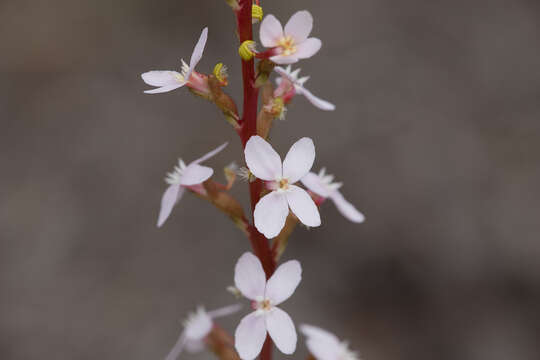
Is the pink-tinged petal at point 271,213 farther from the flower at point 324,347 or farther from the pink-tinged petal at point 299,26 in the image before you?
the flower at point 324,347

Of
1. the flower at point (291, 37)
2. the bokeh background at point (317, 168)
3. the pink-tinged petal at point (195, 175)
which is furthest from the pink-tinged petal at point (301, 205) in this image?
the bokeh background at point (317, 168)

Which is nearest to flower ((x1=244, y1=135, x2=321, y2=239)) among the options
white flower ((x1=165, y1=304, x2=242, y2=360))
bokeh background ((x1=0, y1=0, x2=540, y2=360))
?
white flower ((x1=165, y1=304, x2=242, y2=360))

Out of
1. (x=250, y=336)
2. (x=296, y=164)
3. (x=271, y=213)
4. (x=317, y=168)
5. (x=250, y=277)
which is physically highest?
(x=317, y=168)

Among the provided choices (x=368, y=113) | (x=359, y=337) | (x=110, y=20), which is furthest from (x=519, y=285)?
(x=110, y=20)

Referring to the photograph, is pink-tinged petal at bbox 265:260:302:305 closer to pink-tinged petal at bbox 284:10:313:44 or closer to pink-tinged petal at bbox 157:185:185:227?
pink-tinged petal at bbox 157:185:185:227

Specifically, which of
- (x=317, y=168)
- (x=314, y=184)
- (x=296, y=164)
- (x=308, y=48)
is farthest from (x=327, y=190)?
(x=317, y=168)

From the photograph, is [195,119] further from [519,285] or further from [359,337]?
[519,285]

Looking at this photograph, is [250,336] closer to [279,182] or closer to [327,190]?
[279,182]
